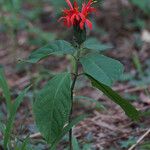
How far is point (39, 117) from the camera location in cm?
162

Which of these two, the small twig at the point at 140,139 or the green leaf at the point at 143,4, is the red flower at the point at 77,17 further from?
the green leaf at the point at 143,4

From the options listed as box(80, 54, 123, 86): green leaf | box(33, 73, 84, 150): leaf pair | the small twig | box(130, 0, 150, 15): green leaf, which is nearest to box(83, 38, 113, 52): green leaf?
box(80, 54, 123, 86): green leaf

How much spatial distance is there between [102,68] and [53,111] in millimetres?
220

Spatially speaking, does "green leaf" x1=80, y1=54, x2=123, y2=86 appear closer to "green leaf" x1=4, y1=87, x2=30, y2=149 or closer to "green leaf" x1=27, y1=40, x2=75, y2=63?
"green leaf" x1=27, y1=40, x2=75, y2=63

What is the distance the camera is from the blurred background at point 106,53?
2387 millimetres

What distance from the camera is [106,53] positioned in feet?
12.0

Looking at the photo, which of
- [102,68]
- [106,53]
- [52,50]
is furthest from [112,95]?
[106,53]

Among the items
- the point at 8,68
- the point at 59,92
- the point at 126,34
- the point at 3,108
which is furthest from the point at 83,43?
the point at 126,34

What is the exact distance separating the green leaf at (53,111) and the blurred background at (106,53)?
0.32 m

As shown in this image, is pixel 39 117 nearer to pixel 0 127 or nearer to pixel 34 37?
pixel 0 127

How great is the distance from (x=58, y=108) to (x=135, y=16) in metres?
2.70

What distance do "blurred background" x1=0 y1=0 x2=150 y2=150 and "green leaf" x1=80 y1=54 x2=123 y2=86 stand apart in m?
0.35

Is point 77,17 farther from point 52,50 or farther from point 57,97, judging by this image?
point 57,97

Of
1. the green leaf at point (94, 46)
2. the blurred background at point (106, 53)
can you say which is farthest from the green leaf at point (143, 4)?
the green leaf at point (94, 46)
